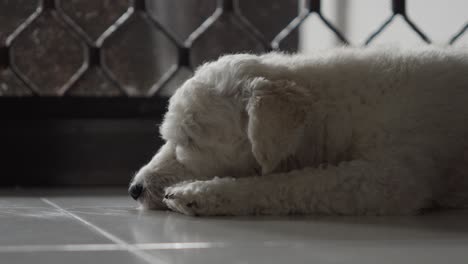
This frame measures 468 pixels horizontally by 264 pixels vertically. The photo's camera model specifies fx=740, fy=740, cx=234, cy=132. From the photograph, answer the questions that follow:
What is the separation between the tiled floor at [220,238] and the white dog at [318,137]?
3.9 inches

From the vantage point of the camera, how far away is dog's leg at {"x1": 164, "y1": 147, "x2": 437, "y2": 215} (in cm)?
249

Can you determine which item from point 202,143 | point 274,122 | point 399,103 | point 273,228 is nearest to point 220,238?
point 273,228

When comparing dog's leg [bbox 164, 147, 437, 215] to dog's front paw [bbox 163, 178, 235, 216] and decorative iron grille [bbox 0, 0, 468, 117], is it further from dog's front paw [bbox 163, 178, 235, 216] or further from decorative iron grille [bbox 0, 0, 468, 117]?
decorative iron grille [bbox 0, 0, 468, 117]

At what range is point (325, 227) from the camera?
2.20m

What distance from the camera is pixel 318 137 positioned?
2680 millimetres

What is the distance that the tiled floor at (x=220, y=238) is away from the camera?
5.51 ft

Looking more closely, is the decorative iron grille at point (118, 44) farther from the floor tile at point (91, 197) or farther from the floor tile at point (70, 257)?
the floor tile at point (70, 257)

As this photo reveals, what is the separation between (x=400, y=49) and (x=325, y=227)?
3.25ft

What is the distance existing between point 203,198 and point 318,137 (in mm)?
498

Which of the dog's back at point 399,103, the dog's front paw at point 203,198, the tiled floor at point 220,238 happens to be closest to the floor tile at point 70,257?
the tiled floor at point 220,238

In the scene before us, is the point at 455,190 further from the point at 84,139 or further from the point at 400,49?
the point at 84,139

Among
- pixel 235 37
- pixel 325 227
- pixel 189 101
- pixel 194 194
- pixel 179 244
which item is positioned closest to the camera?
pixel 179 244

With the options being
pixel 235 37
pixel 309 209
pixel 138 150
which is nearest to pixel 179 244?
pixel 309 209

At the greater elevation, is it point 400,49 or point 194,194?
point 400,49
